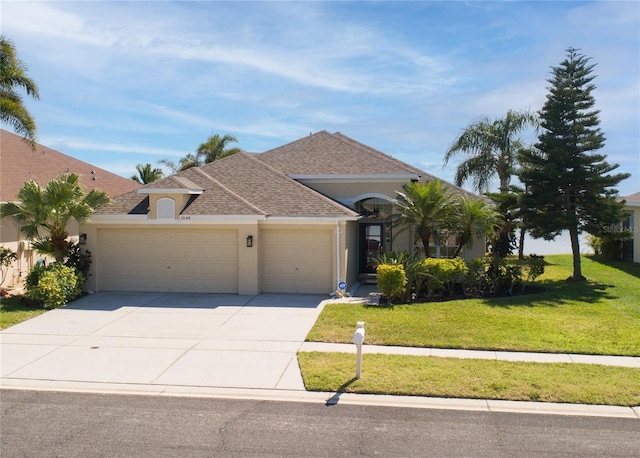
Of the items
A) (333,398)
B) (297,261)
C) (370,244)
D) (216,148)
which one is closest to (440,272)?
(297,261)

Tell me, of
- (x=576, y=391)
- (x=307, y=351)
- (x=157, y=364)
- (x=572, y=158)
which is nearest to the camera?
(x=576, y=391)

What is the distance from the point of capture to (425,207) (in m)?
16.7

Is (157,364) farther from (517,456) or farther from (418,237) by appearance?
(418,237)

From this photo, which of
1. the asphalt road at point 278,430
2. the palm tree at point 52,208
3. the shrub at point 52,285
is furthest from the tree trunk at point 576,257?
the shrub at point 52,285

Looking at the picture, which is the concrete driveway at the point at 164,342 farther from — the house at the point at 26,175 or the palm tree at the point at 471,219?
the palm tree at the point at 471,219

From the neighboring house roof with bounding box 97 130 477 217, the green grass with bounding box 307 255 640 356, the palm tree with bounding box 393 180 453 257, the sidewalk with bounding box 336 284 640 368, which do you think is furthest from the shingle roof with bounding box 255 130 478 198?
the sidewalk with bounding box 336 284 640 368

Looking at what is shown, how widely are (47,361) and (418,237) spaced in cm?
1295

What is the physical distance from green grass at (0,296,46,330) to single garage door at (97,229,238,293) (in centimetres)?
268

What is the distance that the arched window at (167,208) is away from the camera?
1602 cm

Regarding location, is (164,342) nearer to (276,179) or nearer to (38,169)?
(276,179)

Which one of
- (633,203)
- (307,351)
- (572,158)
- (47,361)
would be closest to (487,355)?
(307,351)

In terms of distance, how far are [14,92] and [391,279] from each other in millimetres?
13298

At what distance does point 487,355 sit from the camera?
9.96 metres

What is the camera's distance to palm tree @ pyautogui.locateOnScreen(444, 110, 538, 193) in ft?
96.5
